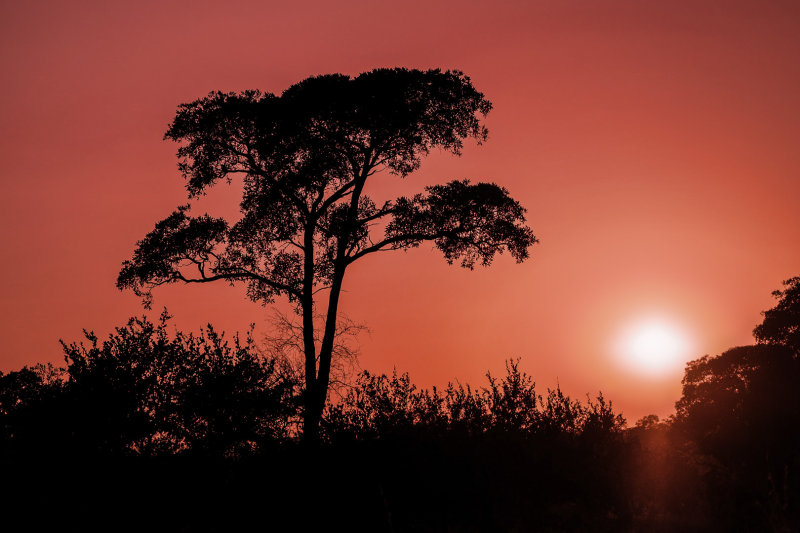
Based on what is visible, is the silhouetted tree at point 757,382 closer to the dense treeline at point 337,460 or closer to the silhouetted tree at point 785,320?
the silhouetted tree at point 785,320

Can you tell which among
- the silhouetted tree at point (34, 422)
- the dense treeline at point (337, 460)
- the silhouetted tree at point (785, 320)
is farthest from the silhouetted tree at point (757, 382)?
the silhouetted tree at point (34, 422)

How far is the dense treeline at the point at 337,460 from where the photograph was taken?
9.79m

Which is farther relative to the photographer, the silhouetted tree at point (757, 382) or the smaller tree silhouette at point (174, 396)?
the silhouetted tree at point (757, 382)

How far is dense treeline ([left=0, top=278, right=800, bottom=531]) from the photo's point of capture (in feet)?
32.1

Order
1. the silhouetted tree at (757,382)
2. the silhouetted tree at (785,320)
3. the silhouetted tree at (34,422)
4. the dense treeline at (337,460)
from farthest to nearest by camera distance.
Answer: the silhouetted tree at (785,320)
the silhouetted tree at (757,382)
the silhouetted tree at (34,422)
the dense treeline at (337,460)

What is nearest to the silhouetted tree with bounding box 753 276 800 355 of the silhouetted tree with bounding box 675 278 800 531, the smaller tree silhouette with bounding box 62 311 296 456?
the silhouetted tree with bounding box 675 278 800 531

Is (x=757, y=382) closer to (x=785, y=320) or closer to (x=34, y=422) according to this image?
(x=785, y=320)

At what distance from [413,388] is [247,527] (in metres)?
4.21

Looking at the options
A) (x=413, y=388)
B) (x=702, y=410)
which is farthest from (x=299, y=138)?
(x=702, y=410)

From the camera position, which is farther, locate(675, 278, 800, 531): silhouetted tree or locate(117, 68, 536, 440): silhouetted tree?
locate(675, 278, 800, 531): silhouetted tree

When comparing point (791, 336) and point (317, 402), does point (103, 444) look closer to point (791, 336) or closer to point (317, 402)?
point (317, 402)

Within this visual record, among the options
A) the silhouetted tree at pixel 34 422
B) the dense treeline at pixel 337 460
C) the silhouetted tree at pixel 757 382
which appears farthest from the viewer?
the silhouetted tree at pixel 757 382

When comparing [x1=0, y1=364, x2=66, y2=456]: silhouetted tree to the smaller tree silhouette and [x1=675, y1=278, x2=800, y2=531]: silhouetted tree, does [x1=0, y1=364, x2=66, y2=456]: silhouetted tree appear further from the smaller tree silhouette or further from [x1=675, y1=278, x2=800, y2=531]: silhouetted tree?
[x1=675, y1=278, x2=800, y2=531]: silhouetted tree

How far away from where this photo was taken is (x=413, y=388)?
498 inches
